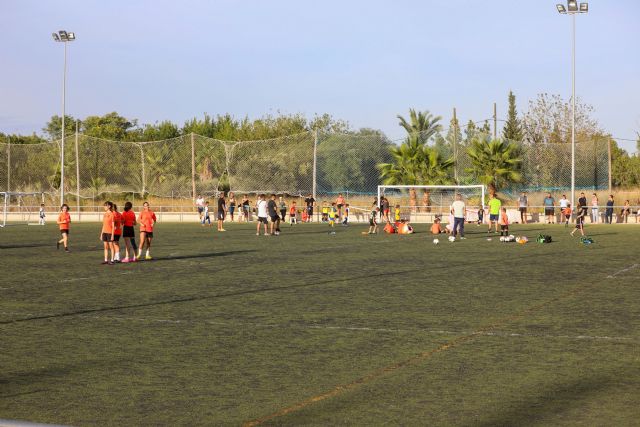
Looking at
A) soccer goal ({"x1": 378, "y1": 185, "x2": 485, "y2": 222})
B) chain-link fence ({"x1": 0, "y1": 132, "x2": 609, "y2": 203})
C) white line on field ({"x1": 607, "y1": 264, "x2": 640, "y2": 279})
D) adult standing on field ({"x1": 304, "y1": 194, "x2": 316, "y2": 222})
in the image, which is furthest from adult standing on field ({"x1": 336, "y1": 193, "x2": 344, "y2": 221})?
white line on field ({"x1": 607, "y1": 264, "x2": 640, "y2": 279})

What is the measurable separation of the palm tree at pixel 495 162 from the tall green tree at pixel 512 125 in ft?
69.9

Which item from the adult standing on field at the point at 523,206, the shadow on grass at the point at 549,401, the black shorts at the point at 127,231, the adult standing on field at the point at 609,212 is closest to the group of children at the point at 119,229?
the black shorts at the point at 127,231

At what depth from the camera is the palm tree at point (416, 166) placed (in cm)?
5853

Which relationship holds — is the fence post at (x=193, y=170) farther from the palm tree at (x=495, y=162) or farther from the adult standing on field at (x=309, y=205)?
the palm tree at (x=495, y=162)

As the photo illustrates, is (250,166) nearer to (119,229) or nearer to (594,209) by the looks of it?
(594,209)

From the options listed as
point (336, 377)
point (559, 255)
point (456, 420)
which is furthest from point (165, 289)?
point (559, 255)

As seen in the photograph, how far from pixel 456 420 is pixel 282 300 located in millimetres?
7734

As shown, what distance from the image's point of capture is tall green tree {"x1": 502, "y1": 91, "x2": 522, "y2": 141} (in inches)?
3108

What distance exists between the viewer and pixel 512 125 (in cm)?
7938

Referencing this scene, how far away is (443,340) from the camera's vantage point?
33.9 ft

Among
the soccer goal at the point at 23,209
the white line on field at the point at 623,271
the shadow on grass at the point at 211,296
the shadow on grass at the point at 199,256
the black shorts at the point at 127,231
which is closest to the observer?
the shadow on grass at the point at 211,296

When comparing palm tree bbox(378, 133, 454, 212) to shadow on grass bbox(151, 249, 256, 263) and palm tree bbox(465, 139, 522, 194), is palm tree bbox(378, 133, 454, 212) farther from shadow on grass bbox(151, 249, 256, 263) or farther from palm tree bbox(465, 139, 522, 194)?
shadow on grass bbox(151, 249, 256, 263)

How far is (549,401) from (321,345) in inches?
129

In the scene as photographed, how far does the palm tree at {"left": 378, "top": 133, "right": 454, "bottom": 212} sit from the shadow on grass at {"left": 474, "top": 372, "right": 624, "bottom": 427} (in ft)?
165
